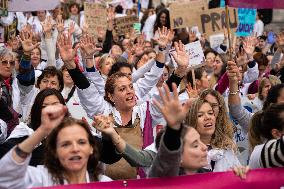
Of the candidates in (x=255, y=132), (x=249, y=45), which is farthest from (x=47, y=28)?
(x=255, y=132)

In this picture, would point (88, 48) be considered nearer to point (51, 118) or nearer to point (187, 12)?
point (51, 118)

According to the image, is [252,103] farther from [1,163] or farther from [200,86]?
[1,163]

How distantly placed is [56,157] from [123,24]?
8.81 m

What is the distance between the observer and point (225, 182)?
450cm

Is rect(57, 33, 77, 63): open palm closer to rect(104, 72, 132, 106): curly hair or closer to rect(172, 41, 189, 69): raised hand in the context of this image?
rect(104, 72, 132, 106): curly hair

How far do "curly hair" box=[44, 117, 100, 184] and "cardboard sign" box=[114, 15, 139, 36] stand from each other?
8.55m

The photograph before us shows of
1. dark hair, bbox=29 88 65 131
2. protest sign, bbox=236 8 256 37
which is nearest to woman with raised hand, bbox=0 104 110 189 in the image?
dark hair, bbox=29 88 65 131

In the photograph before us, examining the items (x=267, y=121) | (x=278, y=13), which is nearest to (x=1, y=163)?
(x=267, y=121)

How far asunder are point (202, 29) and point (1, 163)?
7.04 metres

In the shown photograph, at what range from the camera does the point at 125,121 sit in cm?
604

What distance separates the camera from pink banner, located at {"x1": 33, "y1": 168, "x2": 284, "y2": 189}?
4312mm

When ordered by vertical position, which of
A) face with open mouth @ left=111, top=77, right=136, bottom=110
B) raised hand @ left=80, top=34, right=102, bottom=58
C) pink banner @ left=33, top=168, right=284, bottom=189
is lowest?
pink banner @ left=33, top=168, right=284, bottom=189

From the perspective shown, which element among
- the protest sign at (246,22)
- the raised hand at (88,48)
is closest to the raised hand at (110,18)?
the protest sign at (246,22)

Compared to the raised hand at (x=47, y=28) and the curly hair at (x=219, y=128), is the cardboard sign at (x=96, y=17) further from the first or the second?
the curly hair at (x=219, y=128)
